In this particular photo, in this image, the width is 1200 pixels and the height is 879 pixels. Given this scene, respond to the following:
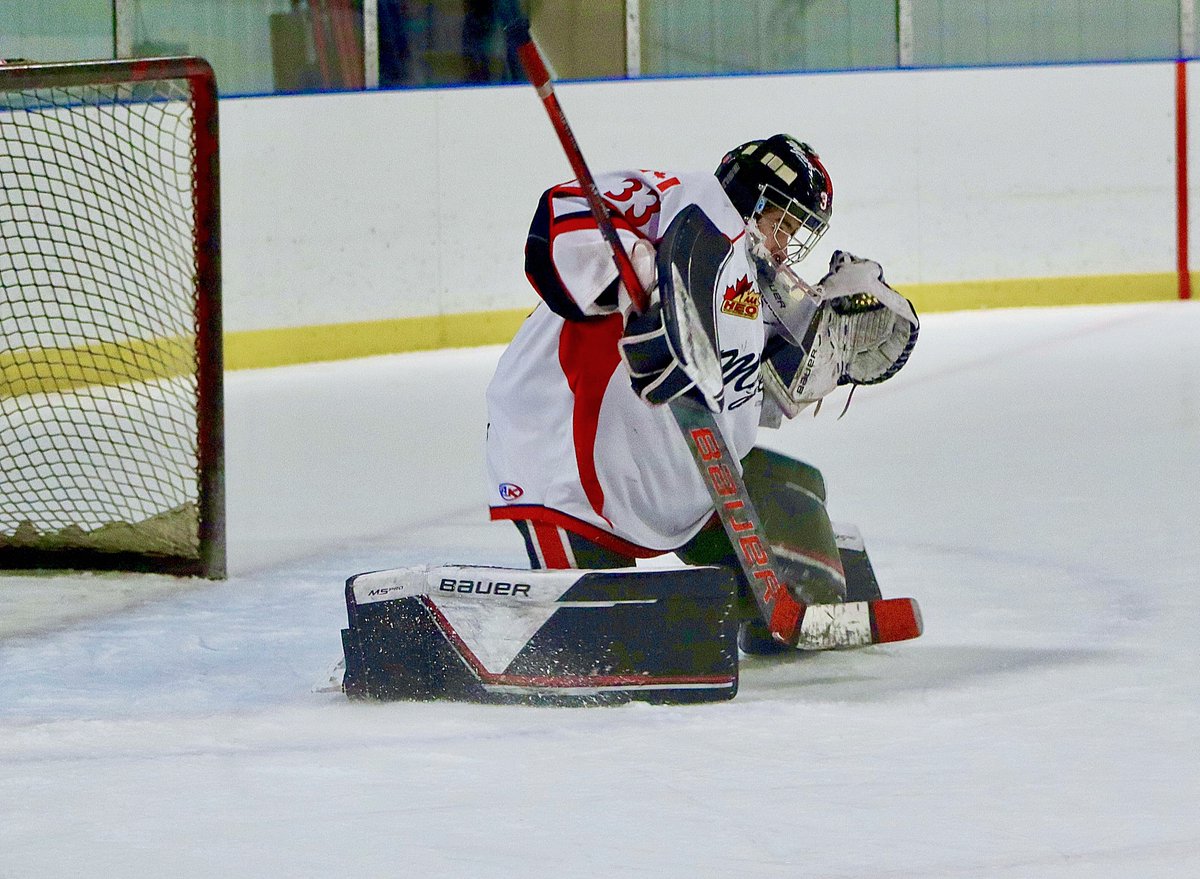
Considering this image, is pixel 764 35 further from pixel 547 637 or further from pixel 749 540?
pixel 547 637

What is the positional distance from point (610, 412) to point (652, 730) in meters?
0.43

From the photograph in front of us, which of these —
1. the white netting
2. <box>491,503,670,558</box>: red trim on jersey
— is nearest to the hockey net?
the white netting

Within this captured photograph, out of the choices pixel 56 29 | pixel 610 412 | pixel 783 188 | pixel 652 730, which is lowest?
pixel 652 730

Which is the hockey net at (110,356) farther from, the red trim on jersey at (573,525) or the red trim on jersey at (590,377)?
the red trim on jersey at (590,377)

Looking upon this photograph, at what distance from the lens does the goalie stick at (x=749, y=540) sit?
216cm

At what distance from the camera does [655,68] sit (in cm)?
708

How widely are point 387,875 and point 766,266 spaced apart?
1107 millimetres

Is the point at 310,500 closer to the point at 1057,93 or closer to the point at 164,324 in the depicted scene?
the point at 164,324

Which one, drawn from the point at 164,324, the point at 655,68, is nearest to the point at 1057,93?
the point at 655,68

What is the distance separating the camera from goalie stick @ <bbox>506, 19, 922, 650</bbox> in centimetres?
216

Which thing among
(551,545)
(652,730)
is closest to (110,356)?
(551,545)

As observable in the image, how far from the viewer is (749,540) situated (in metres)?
2.30

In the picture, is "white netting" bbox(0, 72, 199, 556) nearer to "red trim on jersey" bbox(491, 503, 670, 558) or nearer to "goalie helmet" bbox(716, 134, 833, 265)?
"red trim on jersey" bbox(491, 503, 670, 558)

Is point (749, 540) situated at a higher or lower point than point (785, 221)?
lower
